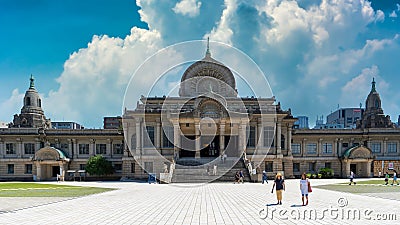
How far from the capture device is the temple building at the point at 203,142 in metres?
57.8

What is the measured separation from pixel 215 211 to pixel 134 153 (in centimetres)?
4154

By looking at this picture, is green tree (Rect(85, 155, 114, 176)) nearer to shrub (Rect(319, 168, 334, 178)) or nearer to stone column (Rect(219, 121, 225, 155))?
stone column (Rect(219, 121, 225, 155))

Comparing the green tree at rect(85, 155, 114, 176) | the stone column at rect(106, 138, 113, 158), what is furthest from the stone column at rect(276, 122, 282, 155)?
the stone column at rect(106, 138, 113, 158)

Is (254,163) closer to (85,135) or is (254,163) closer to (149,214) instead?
(85,135)

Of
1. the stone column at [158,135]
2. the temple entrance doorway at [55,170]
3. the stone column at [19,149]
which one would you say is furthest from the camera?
the temple entrance doorway at [55,170]

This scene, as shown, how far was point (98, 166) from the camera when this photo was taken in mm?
60906

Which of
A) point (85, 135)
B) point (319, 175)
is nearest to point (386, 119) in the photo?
point (319, 175)

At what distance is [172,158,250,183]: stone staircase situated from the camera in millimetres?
48031

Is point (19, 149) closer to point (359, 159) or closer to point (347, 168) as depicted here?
point (347, 168)

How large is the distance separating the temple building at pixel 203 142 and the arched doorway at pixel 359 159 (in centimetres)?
14

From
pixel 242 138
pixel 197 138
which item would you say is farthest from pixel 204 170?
pixel 242 138

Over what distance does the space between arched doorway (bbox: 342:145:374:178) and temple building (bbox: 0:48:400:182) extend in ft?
0.46

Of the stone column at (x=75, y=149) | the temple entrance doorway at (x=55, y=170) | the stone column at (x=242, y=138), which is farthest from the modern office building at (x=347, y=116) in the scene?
the temple entrance doorway at (x=55, y=170)

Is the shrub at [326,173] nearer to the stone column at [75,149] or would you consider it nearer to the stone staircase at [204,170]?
the stone staircase at [204,170]
